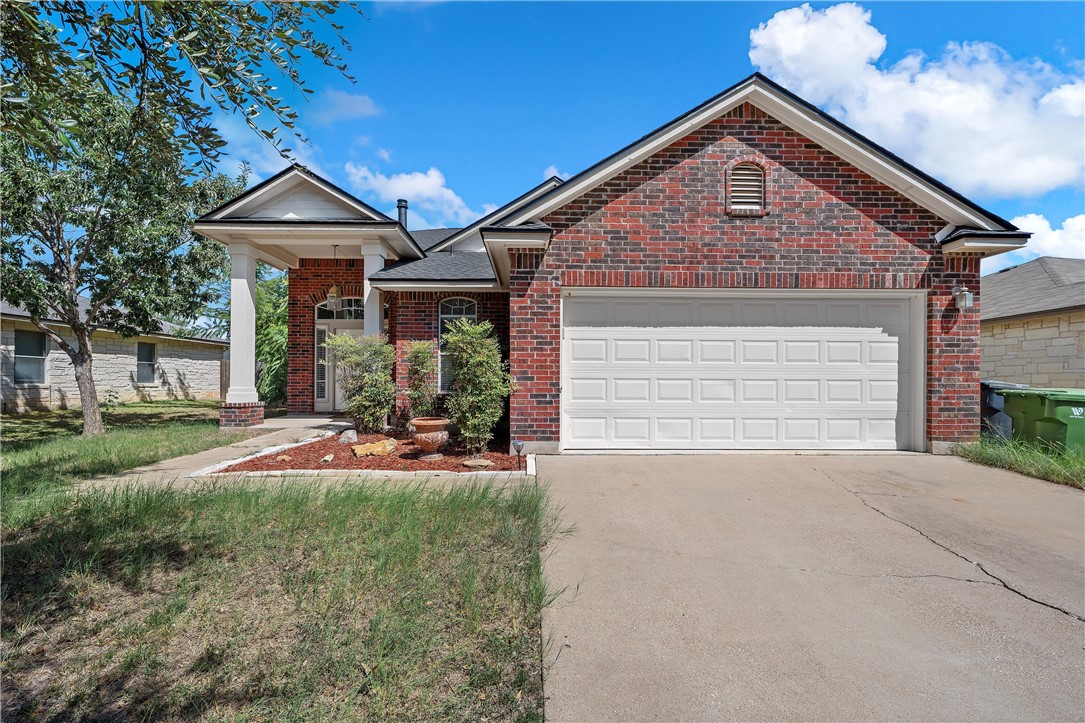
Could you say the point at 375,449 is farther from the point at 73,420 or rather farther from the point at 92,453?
the point at 73,420

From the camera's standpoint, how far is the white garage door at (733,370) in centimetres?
824

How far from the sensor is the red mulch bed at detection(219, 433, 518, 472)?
7121mm

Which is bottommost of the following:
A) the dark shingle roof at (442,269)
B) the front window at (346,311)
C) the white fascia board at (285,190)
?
the front window at (346,311)

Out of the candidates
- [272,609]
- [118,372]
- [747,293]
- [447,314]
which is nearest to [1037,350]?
[747,293]

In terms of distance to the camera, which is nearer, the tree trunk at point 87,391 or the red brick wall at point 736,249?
the red brick wall at point 736,249

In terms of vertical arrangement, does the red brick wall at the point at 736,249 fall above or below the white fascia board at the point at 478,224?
below

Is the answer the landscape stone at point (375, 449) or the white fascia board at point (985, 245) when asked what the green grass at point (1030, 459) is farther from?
the landscape stone at point (375, 449)

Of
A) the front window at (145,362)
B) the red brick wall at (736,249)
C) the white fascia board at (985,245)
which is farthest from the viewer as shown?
the front window at (145,362)

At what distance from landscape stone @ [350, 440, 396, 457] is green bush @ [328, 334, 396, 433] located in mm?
1905

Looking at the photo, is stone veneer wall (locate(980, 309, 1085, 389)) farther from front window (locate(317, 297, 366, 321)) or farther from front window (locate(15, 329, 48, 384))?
front window (locate(15, 329, 48, 384))

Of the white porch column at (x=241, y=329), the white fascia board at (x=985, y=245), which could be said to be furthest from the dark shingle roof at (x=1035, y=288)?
the white porch column at (x=241, y=329)

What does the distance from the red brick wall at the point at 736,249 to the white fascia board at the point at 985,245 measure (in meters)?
0.23

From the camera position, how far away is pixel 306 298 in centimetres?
1370

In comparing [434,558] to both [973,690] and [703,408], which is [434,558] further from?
[703,408]
